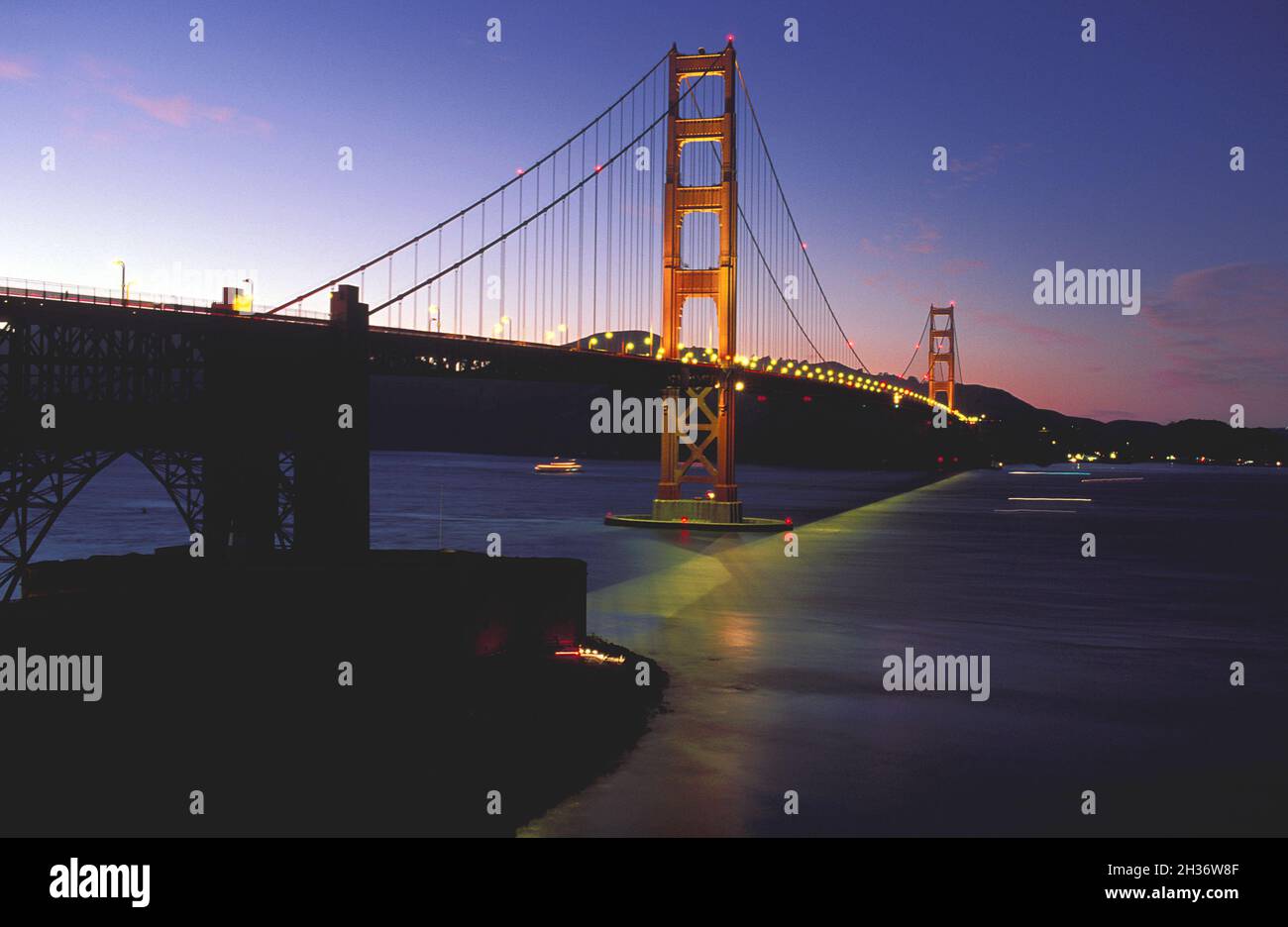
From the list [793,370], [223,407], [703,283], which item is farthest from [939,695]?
[793,370]

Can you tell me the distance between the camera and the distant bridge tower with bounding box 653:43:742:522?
Result: 53594 mm

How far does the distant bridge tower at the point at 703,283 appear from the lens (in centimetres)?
5359

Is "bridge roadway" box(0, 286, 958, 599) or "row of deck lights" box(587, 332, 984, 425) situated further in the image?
"row of deck lights" box(587, 332, 984, 425)

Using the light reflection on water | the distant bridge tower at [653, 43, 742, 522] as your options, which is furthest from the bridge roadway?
the distant bridge tower at [653, 43, 742, 522]

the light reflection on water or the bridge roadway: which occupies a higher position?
the bridge roadway

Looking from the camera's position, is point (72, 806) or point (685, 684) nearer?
point (72, 806)

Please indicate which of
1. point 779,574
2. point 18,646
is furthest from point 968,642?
point 18,646

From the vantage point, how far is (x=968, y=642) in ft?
67.0

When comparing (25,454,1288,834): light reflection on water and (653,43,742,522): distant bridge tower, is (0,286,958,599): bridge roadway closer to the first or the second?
(25,454,1288,834): light reflection on water

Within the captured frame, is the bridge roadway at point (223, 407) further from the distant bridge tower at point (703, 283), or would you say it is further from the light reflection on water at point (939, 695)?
the distant bridge tower at point (703, 283)

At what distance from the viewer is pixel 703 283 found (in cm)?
5450
